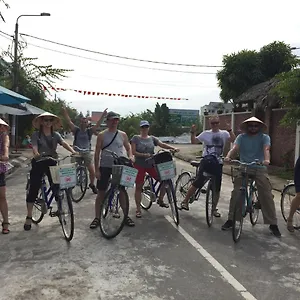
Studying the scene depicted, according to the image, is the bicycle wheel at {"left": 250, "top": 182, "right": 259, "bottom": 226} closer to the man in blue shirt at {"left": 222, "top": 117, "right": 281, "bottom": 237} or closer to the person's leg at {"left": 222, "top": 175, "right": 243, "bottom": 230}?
the man in blue shirt at {"left": 222, "top": 117, "right": 281, "bottom": 237}

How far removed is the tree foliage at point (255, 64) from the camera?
2427 cm

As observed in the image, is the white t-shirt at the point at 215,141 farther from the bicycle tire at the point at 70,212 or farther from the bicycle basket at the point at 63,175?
the bicycle tire at the point at 70,212

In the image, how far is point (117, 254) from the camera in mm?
4723

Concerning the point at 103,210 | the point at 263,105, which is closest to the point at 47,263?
the point at 103,210

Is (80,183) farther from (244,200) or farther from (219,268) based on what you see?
(219,268)

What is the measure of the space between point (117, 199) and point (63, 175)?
2.67 ft

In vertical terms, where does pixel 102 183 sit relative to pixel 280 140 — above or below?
below

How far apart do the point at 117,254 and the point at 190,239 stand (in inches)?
46.9

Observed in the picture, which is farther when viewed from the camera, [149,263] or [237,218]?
[237,218]

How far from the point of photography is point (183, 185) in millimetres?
7395

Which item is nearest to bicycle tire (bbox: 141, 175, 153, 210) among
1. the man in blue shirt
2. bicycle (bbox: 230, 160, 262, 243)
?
the man in blue shirt

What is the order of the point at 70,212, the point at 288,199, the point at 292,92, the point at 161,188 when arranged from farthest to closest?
the point at 292,92 < the point at 288,199 < the point at 161,188 < the point at 70,212

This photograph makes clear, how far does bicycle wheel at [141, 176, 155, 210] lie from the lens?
6.79 m

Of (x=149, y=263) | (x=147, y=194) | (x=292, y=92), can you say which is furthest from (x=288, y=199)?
(x=292, y=92)
